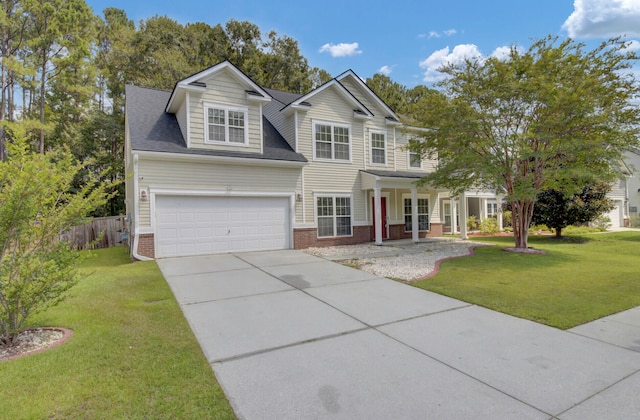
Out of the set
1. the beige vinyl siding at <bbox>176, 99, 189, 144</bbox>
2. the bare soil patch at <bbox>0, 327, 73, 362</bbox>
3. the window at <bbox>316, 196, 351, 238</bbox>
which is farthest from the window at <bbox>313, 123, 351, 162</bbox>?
the bare soil patch at <bbox>0, 327, 73, 362</bbox>

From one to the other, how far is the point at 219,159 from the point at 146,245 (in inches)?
141

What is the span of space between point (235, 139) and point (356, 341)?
9.80 metres

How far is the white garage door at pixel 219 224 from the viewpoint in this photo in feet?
36.2

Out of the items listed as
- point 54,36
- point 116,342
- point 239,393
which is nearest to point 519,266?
point 239,393

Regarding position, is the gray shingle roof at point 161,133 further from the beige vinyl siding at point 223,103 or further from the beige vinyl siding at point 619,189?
the beige vinyl siding at point 619,189

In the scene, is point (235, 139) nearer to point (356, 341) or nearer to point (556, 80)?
point (356, 341)

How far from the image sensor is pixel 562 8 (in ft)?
33.0

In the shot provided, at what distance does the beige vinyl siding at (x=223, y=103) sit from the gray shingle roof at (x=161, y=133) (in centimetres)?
30

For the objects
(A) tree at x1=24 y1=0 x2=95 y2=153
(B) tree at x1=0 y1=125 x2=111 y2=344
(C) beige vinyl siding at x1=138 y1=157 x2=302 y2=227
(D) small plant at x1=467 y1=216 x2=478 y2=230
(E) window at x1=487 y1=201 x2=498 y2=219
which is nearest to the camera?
(B) tree at x1=0 y1=125 x2=111 y2=344

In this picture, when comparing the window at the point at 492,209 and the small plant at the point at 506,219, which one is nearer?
the small plant at the point at 506,219

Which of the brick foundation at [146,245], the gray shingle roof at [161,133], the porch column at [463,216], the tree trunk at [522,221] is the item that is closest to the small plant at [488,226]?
the porch column at [463,216]

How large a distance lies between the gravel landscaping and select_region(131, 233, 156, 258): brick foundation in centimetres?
515

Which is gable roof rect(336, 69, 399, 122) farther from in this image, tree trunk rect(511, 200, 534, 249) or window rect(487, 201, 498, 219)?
window rect(487, 201, 498, 219)

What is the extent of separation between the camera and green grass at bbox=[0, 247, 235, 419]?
9.11 ft
